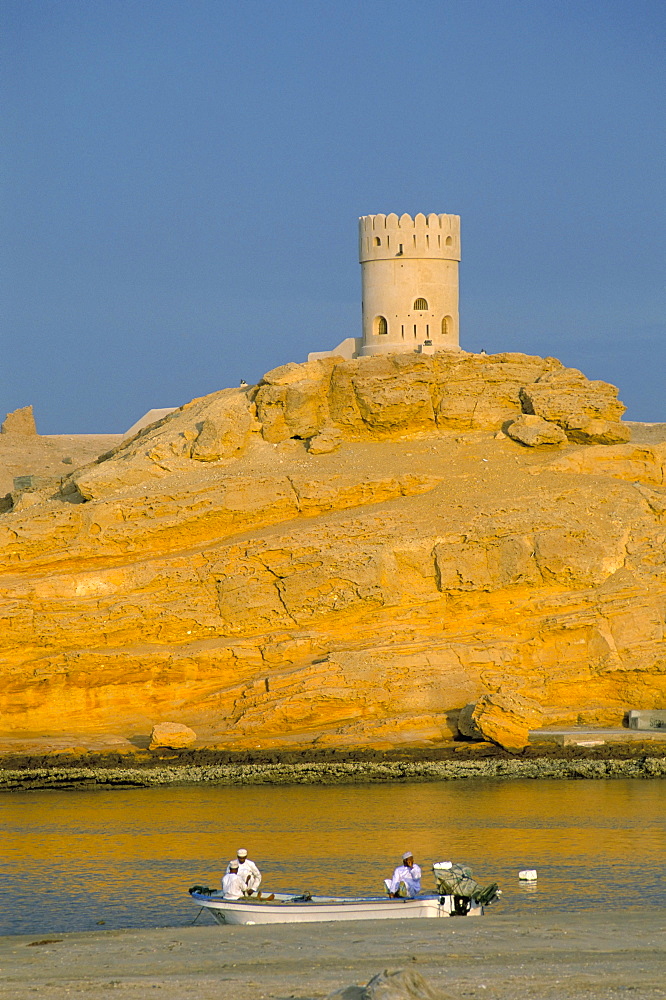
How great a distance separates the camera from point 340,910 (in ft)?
63.3

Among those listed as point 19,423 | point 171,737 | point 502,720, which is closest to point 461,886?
point 502,720

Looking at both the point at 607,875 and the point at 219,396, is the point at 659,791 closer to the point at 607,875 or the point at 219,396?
the point at 607,875

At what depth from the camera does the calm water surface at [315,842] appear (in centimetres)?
2191

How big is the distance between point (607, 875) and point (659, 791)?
747cm

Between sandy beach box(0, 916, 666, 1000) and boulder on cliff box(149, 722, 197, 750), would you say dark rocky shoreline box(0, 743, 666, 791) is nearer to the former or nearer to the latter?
boulder on cliff box(149, 722, 197, 750)

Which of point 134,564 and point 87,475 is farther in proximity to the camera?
point 87,475

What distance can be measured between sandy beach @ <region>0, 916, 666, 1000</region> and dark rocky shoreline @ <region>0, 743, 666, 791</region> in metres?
11.7

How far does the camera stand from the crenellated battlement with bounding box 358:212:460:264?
4669 centimetres

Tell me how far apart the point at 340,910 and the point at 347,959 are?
2727mm

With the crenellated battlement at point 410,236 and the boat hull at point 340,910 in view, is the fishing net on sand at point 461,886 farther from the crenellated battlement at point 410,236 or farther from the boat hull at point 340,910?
the crenellated battlement at point 410,236

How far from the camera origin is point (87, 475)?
126ft

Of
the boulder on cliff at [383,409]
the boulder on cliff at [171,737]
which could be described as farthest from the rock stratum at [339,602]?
the boulder on cliff at [383,409]

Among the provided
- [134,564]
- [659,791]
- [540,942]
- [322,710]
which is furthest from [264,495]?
[540,942]

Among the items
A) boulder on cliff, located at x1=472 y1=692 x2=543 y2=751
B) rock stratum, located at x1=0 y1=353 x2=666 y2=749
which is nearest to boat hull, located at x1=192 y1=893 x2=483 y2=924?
boulder on cliff, located at x1=472 y1=692 x2=543 y2=751
